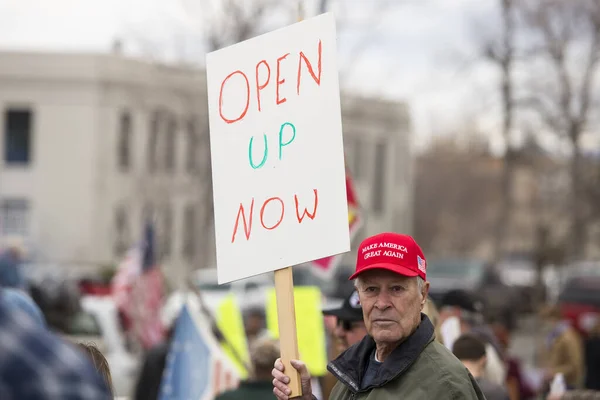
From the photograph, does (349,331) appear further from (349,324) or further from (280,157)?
(280,157)

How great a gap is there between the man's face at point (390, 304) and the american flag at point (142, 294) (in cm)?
989

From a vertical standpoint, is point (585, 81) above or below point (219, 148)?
above

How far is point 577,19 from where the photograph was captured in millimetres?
29016

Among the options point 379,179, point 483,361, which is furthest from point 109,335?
point 379,179

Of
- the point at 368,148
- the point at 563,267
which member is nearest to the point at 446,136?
the point at 368,148

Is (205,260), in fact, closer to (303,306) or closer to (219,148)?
(303,306)

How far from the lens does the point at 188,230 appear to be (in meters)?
45.9

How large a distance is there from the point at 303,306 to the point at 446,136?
69143 mm

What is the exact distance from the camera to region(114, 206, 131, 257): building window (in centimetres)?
4335

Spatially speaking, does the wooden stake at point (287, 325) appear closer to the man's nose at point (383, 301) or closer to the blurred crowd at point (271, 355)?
the blurred crowd at point (271, 355)

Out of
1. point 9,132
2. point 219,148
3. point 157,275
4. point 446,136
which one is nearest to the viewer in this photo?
point 219,148

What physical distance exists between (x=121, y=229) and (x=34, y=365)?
4245 cm

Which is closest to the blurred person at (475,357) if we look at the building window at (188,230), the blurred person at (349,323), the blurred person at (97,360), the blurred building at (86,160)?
the blurred person at (349,323)

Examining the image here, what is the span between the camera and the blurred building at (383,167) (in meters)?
40.9
